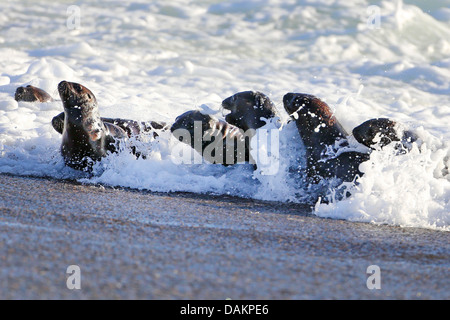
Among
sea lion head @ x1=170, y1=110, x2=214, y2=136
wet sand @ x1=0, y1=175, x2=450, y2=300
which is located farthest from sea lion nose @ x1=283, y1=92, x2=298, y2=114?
wet sand @ x1=0, y1=175, x2=450, y2=300

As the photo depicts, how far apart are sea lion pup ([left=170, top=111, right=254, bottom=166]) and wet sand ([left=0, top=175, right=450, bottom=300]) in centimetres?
139

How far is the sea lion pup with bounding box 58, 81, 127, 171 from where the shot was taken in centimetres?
680

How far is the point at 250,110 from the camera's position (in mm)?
6953

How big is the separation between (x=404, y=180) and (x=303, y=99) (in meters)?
1.37

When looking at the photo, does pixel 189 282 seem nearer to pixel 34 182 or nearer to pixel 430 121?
pixel 34 182

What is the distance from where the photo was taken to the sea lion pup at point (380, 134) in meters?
5.84

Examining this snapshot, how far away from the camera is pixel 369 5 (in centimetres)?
1798

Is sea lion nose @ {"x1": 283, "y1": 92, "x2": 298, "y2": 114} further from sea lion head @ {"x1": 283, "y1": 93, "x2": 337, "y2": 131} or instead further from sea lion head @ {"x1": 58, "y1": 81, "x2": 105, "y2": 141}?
sea lion head @ {"x1": 58, "y1": 81, "x2": 105, "y2": 141}

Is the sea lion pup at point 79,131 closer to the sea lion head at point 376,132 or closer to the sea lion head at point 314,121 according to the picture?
the sea lion head at point 314,121

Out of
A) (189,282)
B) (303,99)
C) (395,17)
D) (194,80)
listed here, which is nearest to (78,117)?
(303,99)

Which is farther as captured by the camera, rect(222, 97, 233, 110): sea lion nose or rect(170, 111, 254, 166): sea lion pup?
rect(222, 97, 233, 110): sea lion nose

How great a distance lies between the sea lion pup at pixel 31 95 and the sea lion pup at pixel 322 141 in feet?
17.6

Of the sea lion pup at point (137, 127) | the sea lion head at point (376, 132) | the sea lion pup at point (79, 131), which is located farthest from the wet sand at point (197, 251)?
the sea lion pup at point (137, 127)
